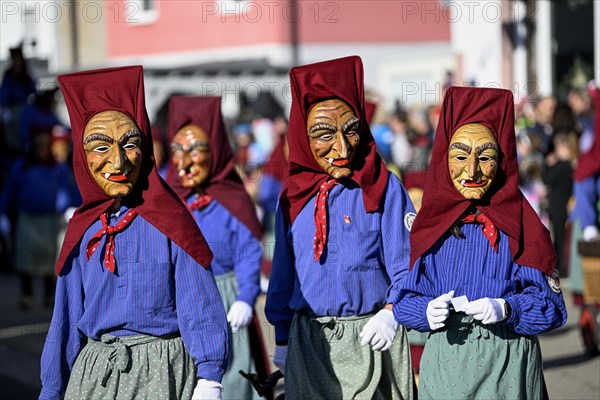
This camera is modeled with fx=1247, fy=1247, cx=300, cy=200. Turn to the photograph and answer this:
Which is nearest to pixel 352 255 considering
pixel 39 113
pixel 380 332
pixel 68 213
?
pixel 380 332

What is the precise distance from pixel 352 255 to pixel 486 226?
74 cm

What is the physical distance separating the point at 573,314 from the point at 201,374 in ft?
22.8

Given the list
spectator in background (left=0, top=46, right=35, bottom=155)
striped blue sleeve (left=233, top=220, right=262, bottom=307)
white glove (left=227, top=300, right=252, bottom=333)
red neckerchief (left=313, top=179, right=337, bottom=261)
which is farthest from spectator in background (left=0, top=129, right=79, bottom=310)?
red neckerchief (left=313, top=179, right=337, bottom=261)

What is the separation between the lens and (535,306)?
4832mm

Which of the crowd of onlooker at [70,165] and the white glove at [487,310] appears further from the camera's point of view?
the crowd of onlooker at [70,165]

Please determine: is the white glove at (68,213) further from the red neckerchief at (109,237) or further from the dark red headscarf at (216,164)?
the red neckerchief at (109,237)

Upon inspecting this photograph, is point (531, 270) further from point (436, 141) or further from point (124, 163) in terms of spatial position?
point (124, 163)

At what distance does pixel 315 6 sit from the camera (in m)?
27.1

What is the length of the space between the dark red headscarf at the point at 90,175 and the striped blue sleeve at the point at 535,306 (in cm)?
122

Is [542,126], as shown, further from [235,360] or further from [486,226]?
[486,226]

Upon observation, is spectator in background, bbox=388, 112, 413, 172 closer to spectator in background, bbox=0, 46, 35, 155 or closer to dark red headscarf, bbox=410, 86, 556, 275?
spectator in background, bbox=0, 46, 35, 155

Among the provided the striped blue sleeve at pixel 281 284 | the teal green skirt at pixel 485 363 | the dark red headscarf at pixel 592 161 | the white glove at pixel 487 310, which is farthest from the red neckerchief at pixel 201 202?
the dark red headscarf at pixel 592 161

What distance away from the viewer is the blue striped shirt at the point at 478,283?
4.84 meters

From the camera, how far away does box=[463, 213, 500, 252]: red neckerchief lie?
4.98m
